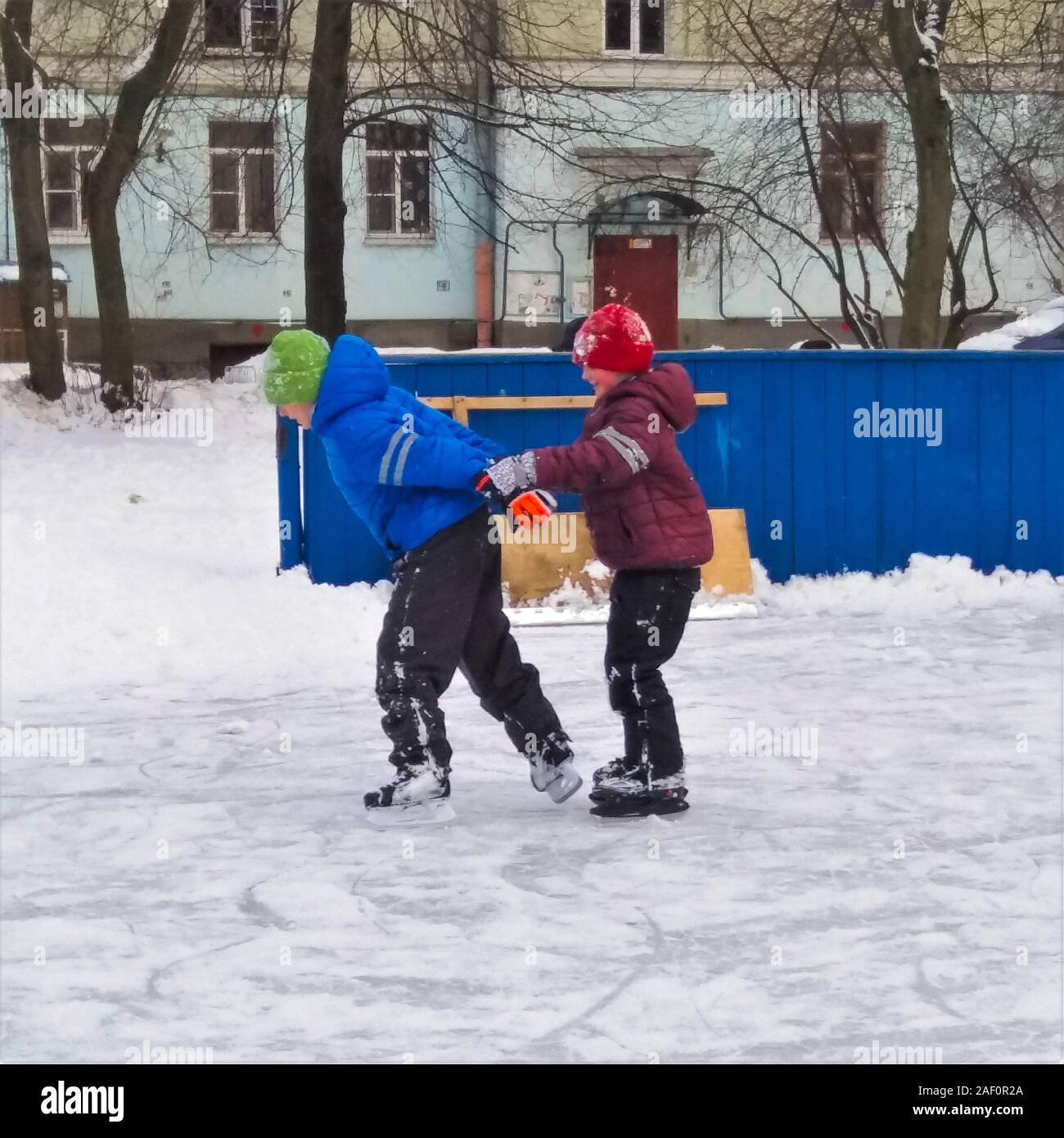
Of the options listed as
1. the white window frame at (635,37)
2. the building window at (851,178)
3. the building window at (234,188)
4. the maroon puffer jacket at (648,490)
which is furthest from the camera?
the white window frame at (635,37)

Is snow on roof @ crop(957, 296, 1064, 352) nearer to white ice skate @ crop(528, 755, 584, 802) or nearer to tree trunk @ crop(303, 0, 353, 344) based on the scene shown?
tree trunk @ crop(303, 0, 353, 344)

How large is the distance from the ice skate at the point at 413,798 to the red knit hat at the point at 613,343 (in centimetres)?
128

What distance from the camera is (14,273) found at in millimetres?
21984

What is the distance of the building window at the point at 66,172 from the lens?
75.7 ft

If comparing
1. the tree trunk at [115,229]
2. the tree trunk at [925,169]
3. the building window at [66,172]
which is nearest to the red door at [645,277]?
the building window at [66,172]

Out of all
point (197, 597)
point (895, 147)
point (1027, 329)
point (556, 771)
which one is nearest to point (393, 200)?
point (895, 147)

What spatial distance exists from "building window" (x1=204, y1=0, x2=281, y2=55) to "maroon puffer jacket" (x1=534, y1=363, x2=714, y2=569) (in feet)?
34.8

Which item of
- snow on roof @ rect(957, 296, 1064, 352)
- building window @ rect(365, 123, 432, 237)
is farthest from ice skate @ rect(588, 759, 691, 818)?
building window @ rect(365, 123, 432, 237)

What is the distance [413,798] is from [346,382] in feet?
4.03

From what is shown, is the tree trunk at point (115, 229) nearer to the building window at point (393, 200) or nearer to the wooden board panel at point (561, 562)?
the building window at point (393, 200)

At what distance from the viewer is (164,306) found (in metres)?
23.3

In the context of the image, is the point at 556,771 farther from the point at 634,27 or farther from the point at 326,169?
the point at 634,27

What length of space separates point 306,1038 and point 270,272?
21.3 metres
